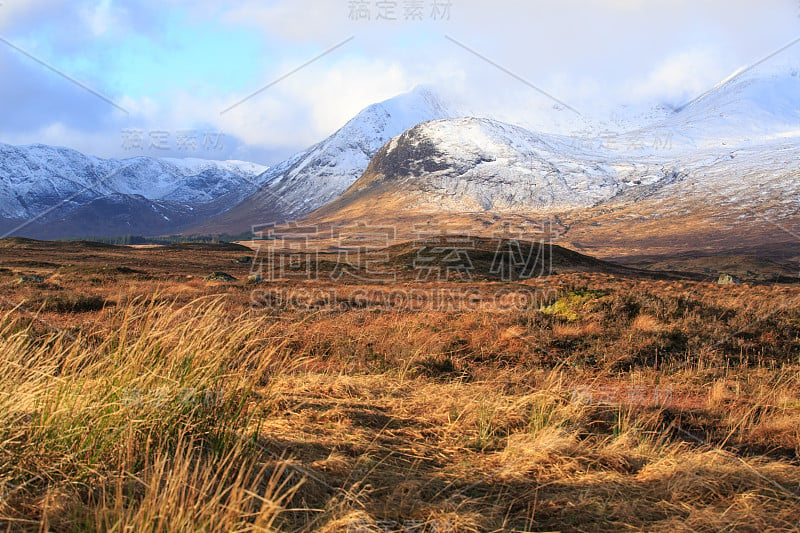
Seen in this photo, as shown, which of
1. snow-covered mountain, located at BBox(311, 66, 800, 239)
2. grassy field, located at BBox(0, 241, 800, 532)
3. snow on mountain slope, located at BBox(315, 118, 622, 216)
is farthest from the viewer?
snow on mountain slope, located at BBox(315, 118, 622, 216)

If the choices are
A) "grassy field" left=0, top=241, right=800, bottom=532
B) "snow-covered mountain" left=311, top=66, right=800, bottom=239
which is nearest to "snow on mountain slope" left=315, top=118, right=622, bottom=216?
"snow-covered mountain" left=311, top=66, right=800, bottom=239

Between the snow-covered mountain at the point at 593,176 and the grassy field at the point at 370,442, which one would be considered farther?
the snow-covered mountain at the point at 593,176

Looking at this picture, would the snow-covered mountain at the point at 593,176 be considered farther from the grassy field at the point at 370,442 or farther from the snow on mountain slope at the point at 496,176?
the grassy field at the point at 370,442

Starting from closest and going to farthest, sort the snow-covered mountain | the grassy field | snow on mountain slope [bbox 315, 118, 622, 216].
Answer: the grassy field < the snow-covered mountain < snow on mountain slope [bbox 315, 118, 622, 216]

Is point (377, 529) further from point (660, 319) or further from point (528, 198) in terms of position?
point (528, 198)

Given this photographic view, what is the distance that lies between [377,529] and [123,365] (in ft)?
7.15

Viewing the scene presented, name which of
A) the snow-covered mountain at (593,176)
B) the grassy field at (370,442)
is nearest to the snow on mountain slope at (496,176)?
the snow-covered mountain at (593,176)

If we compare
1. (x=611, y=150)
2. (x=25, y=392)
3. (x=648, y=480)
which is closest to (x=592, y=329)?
(x=648, y=480)

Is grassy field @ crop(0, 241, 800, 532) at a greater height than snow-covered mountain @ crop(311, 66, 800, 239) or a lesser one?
lesser

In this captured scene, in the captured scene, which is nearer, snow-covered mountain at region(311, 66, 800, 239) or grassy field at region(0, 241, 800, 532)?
grassy field at region(0, 241, 800, 532)

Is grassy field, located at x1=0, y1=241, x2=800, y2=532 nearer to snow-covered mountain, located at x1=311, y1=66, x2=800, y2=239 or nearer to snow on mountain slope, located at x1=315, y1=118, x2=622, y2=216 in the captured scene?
snow-covered mountain, located at x1=311, y1=66, x2=800, y2=239

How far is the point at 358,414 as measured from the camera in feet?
13.9

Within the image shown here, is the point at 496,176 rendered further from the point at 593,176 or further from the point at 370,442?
the point at 370,442

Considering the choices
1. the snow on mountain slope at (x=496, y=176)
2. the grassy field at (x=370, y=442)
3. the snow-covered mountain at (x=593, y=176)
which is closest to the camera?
the grassy field at (x=370, y=442)
